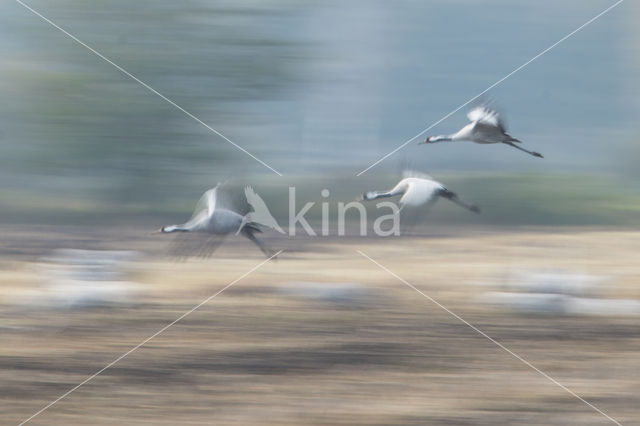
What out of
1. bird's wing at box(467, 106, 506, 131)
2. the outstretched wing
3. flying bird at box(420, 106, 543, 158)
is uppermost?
bird's wing at box(467, 106, 506, 131)

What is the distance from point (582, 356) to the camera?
3205 millimetres

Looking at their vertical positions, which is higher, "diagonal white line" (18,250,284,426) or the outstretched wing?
the outstretched wing

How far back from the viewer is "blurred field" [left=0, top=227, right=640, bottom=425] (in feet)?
9.25

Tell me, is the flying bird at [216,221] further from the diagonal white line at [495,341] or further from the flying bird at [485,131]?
the diagonal white line at [495,341]

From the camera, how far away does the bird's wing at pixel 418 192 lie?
3289 mm

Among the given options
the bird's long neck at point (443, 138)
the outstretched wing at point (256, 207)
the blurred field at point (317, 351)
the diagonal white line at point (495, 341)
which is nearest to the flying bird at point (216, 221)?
the outstretched wing at point (256, 207)

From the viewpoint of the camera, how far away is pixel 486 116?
3115 mm

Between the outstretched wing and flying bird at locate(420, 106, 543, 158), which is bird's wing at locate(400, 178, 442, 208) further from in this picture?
the outstretched wing

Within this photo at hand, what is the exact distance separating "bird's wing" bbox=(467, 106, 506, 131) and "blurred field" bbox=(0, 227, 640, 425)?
0.73 meters

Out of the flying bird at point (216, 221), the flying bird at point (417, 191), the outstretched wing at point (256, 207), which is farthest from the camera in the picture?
the outstretched wing at point (256, 207)

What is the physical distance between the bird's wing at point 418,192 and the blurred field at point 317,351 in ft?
1.50

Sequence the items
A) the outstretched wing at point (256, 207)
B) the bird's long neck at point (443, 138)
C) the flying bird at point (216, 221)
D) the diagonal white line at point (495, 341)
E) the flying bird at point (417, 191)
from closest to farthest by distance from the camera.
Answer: the diagonal white line at point (495, 341)
the flying bird at point (216, 221)
the bird's long neck at point (443, 138)
the flying bird at point (417, 191)
the outstretched wing at point (256, 207)

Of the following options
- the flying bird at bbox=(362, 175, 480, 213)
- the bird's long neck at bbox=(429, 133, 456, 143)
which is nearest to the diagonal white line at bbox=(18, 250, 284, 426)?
the flying bird at bbox=(362, 175, 480, 213)

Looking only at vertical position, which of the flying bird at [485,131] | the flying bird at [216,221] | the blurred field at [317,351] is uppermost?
the flying bird at [485,131]
